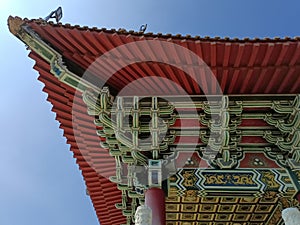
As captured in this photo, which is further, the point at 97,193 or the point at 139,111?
the point at 97,193

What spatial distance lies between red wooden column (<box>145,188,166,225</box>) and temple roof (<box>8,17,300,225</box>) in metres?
1.41

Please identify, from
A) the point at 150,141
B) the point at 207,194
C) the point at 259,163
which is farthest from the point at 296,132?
the point at 150,141

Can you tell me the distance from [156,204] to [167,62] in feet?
6.46

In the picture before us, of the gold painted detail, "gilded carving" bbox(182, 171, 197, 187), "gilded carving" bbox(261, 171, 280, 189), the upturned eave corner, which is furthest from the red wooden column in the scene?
the upturned eave corner

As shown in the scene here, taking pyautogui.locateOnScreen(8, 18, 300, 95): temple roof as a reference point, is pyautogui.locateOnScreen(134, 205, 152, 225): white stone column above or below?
below

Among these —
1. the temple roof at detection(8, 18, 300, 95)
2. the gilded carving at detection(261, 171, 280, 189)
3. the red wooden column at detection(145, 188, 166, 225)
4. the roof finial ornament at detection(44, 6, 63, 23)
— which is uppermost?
the roof finial ornament at detection(44, 6, 63, 23)

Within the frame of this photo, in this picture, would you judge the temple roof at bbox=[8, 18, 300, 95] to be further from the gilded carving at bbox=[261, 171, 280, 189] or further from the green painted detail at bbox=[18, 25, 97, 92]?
the gilded carving at bbox=[261, 171, 280, 189]

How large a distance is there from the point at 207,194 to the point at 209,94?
1527mm

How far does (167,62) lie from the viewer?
5.30 meters

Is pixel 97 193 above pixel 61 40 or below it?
below

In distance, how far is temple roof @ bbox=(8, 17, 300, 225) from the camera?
5.12 m

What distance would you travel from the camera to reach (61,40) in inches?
209

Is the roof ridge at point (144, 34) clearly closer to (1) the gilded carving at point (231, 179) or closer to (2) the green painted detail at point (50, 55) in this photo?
(2) the green painted detail at point (50, 55)

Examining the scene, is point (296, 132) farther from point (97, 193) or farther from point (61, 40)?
point (97, 193)
